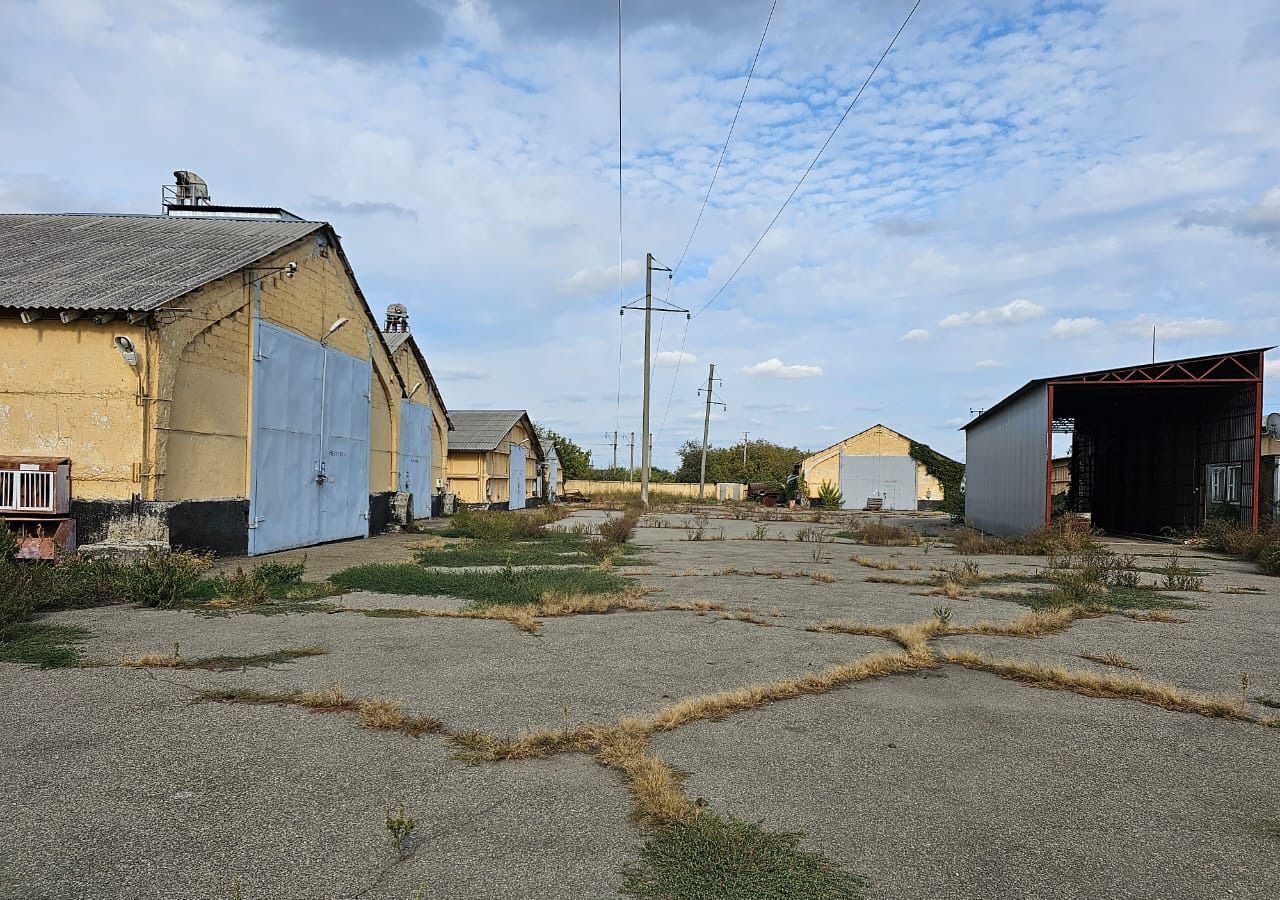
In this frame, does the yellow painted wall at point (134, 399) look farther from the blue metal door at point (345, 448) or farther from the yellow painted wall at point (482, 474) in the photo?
the yellow painted wall at point (482, 474)

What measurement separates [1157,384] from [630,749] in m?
23.1

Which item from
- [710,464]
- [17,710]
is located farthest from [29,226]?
[710,464]

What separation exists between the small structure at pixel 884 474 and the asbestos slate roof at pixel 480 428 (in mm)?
27584

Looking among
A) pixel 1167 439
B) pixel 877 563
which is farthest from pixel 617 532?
pixel 1167 439

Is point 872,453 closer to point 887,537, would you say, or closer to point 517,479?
point 517,479

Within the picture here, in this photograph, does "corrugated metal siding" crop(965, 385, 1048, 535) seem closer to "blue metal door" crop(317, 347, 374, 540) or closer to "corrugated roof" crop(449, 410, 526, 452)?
"blue metal door" crop(317, 347, 374, 540)

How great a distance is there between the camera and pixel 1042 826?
3.85 m

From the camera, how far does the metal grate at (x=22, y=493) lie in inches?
443

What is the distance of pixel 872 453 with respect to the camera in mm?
62312

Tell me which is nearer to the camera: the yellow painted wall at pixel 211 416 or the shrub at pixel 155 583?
the shrub at pixel 155 583

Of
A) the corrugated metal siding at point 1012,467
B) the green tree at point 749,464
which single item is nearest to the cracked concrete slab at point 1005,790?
the corrugated metal siding at point 1012,467

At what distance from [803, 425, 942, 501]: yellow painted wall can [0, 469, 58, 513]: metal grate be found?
55116mm

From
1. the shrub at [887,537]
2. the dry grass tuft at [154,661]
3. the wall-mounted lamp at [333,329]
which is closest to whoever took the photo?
the dry grass tuft at [154,661]

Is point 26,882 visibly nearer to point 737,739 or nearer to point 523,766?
point 523,766
